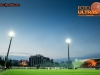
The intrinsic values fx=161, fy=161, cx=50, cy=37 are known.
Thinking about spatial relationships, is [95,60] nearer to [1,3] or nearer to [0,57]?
A: [0,57]

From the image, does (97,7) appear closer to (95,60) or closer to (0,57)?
(95,60)

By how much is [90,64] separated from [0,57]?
267 feet

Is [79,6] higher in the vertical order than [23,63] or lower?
higher

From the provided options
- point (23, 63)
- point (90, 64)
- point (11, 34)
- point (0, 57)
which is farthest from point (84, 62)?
point (11, 34)

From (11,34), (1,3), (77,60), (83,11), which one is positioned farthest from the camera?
(77,60)

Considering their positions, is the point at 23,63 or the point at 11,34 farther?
the point at 23,63

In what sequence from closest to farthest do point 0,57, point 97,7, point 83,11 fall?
point 97,7 < point 83,11 < point 0,57

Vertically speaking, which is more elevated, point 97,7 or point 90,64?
point 97,7

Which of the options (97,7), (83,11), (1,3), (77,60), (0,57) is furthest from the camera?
(0,57)

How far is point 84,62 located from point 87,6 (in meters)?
95.4

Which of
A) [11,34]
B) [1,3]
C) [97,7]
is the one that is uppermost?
[1,3]

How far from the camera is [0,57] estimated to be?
490ft

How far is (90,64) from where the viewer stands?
406ft

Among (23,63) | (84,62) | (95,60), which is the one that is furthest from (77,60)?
(23,63)
